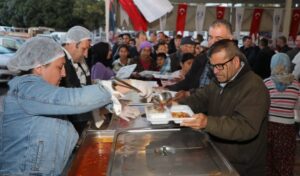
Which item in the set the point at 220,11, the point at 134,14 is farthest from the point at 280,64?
the point at 220,11

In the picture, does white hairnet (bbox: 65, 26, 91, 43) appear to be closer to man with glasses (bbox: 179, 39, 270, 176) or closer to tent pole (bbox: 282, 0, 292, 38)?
man with glasses (bbox: 179, 39, 270, 176)

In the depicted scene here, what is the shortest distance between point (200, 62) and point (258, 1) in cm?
684

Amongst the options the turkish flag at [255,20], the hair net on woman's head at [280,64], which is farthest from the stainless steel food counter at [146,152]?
the turkish flag at [255,20]

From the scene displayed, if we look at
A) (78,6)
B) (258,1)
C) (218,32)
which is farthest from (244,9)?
(78,6)

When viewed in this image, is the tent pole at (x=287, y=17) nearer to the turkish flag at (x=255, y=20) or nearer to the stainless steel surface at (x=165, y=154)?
the turkish flag at (x=255, y=20)

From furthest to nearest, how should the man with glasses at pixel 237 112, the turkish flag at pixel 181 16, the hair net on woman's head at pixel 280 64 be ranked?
the turkish flag at pixel 181 16, the hair net on woman's head at pixel 280 64, the man with glasses at pixel 237 112

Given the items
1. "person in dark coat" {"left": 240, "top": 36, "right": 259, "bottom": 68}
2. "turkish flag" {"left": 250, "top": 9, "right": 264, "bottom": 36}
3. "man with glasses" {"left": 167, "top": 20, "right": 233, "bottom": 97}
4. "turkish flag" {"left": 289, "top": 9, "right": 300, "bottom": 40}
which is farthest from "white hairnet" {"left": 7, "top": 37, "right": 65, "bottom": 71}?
"turkish flag" {"left": 289, "top": 9, "right": 300, "bottom": 40}

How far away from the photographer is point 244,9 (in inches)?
298

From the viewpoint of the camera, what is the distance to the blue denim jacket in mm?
1305

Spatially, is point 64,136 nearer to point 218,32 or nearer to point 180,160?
point 180,160

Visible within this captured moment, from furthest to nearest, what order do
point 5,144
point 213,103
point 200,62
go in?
point 200,62 → point 213,103 → point 5,144

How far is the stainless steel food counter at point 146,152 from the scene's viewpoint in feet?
4.61

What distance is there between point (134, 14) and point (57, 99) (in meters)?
4.25

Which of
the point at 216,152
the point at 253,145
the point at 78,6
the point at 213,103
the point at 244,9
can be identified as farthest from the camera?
the point at 78,6
